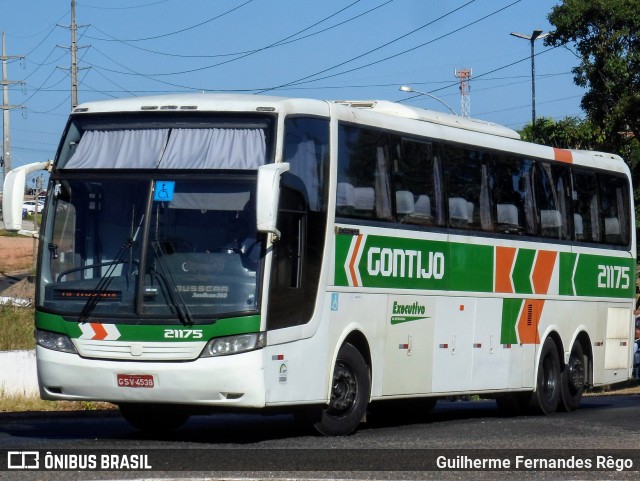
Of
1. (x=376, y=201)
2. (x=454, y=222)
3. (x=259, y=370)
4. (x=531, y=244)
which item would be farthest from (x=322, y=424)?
(x=531, y=244)

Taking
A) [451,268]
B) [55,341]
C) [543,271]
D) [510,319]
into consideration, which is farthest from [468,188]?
[55,341]

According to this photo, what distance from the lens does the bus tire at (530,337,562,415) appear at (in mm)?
19922

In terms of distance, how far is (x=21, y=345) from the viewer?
3403 cm

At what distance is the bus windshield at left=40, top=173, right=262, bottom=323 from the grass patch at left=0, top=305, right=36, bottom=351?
19.6m

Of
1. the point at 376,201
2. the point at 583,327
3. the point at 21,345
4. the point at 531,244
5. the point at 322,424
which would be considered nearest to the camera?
the point at 322,424

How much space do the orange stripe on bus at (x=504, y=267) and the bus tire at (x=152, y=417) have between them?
16.3 ft

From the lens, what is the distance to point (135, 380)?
1334cm

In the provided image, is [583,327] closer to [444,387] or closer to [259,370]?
[444,387]

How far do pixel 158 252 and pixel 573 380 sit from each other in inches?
369

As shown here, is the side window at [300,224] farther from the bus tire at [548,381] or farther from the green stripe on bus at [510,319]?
the bus tire at [548,381]

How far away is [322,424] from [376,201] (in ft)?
8.46

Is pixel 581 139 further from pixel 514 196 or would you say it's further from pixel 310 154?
pixel 310 154

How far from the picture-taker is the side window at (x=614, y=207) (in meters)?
21.8

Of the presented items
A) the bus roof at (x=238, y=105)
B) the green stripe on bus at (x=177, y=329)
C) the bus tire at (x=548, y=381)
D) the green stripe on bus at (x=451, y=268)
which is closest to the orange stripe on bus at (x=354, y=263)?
the green stripe on bus at (x=451, y=268)
